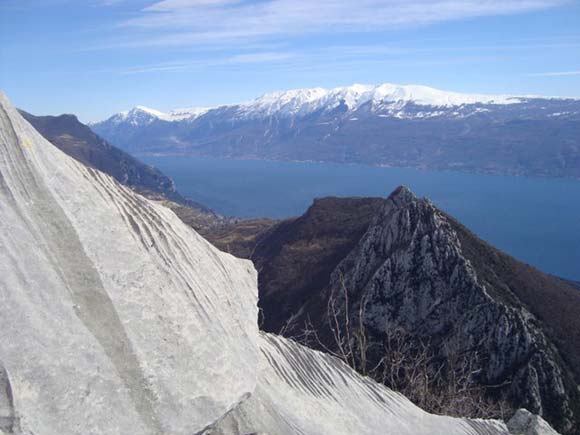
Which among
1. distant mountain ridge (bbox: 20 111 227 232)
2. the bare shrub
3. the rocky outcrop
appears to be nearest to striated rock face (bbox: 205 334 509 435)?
the bare shrub

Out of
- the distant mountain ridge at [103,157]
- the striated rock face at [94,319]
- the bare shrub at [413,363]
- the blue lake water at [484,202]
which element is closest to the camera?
the striated rock face at [94,319]

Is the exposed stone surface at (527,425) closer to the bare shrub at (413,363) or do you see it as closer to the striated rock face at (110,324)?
the bare shrub at (413,363)

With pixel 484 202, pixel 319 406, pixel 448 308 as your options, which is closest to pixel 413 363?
pixel 319 406

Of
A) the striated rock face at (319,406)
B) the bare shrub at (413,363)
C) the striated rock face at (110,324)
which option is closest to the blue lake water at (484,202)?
the bare shrub at (413,363)

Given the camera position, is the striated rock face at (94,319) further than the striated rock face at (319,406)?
No

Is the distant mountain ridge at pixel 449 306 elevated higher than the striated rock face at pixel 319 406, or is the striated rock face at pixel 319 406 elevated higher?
the striated rock face at pixel 319 406
